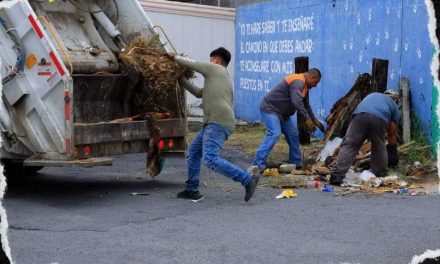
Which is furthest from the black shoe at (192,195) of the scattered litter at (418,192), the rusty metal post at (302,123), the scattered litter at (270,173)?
the rusty metal post at (302,123)

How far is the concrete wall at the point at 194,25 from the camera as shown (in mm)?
16578

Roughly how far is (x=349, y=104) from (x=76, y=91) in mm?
4678

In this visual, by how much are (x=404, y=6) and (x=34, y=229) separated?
707 centimetres

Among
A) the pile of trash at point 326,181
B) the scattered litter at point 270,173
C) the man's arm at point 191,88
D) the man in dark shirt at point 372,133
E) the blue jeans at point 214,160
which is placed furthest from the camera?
the scattered litter at point 270,173

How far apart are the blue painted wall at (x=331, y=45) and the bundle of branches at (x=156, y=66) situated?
3869 millimetres

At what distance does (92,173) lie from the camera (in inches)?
419

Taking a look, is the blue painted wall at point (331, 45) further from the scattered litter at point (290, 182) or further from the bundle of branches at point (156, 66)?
the bundle of branches at point (156, 66)

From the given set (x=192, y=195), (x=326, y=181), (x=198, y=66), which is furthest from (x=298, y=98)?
(x=192, y=195)


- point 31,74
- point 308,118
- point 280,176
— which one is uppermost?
point 31,74

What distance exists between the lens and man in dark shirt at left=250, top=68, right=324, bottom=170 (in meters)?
10.3

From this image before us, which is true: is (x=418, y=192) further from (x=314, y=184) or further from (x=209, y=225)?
(x=209, y=225)

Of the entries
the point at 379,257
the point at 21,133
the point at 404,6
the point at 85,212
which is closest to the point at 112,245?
the point at 85,212

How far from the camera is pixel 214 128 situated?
8.46 meters

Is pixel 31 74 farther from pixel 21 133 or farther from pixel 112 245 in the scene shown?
pixel 112 245
